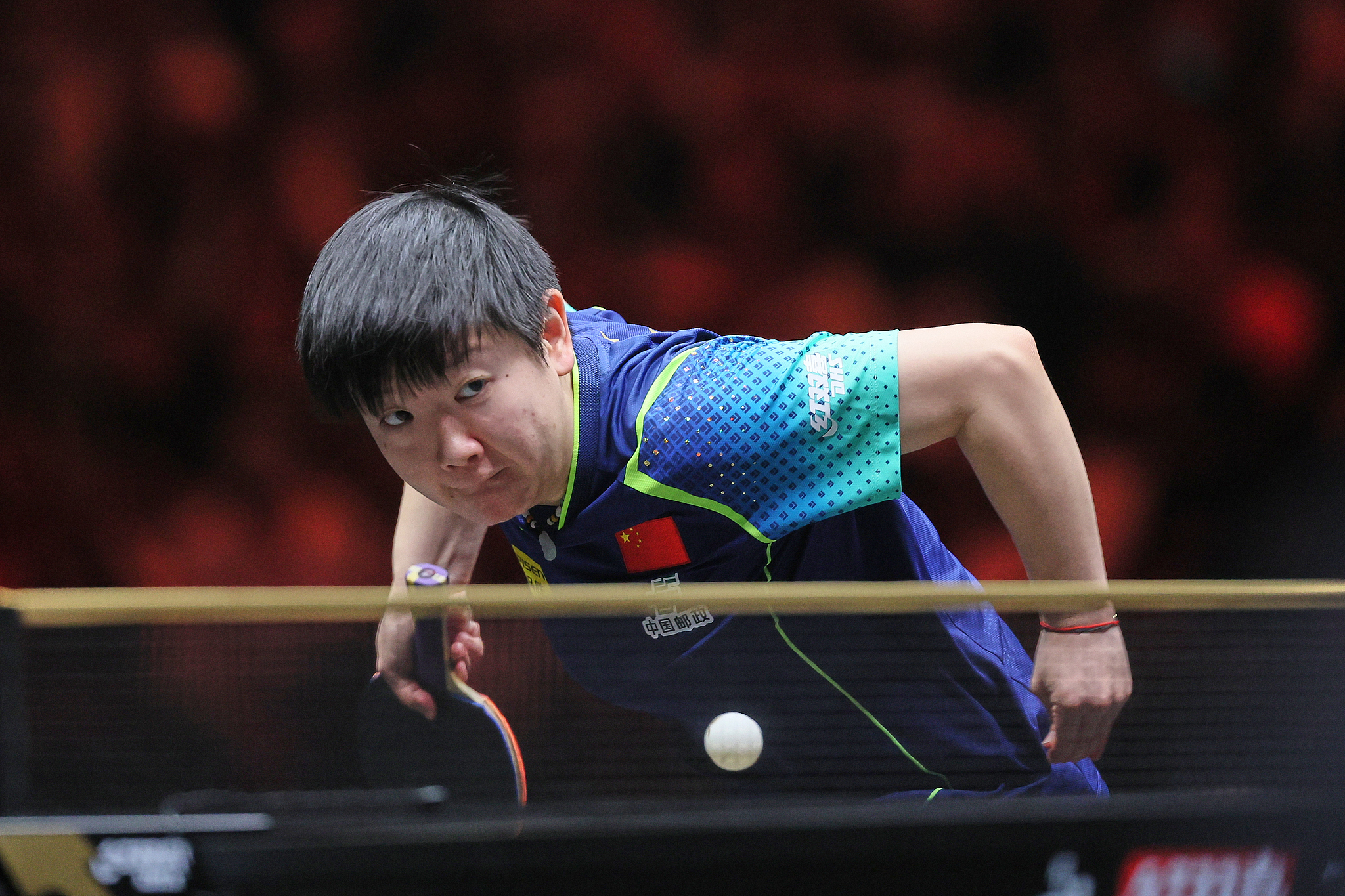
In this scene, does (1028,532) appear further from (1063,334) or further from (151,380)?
(151,380)

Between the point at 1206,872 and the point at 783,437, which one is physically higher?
the point at 783,437

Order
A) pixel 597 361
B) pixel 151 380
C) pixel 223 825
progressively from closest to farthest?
pixel 223 825
pixel 597 361
pixel 151 380

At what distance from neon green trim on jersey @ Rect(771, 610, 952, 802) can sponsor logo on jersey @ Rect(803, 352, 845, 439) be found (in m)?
0.21

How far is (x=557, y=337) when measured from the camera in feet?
3.07

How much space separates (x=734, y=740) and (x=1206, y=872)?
0.30m

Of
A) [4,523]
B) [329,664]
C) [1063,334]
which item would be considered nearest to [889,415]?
[329,664]

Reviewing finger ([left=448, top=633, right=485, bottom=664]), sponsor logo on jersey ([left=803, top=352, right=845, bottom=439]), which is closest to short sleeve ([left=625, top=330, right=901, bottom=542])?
sponsor logo on jersey ([left=803, top=352, right=845, bottom=439])

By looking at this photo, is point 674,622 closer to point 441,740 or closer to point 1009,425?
point 441,740

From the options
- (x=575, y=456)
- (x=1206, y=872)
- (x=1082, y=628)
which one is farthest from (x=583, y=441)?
(x=1206, y=872)

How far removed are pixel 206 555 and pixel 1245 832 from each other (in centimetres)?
182

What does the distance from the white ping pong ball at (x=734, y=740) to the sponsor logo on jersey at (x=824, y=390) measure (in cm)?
24

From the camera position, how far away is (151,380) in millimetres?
2035

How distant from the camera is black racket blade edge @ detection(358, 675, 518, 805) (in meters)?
0.69

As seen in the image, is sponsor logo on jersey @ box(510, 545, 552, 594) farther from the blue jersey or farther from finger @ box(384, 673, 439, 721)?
finger @ box(384, 673, 439, 721)
